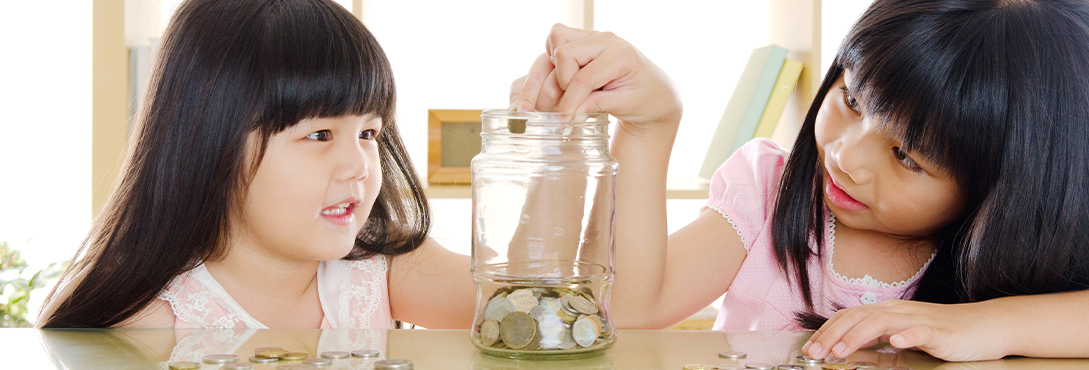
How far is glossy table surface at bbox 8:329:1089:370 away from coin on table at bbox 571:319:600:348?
0.4 inches

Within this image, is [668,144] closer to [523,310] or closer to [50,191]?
[523,310]

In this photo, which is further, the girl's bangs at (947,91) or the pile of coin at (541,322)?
the girl's bangs at (947,91)

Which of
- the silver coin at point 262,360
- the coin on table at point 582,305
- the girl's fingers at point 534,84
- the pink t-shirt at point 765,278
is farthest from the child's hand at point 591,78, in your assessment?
the pink t-shirt at point 765,278

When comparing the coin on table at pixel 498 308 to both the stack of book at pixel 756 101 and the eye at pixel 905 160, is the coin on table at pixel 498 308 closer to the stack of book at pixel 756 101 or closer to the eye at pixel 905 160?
the eye at pixel 905 160

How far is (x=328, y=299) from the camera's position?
1.02 m

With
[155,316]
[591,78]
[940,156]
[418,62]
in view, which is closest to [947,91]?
[940,156]

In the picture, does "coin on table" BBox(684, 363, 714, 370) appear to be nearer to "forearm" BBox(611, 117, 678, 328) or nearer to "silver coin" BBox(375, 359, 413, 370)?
"silver coin" BBox(375, 359, 413, 370)

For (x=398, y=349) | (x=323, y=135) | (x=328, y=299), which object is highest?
(x=323, y=135)

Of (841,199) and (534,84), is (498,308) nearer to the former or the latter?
(534,84)

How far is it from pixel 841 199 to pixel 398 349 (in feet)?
1.79

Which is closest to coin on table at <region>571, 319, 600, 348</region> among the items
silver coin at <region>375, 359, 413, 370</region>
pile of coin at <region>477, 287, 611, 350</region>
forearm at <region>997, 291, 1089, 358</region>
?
pile of coin at <region>477, 287, 611, 350</region>

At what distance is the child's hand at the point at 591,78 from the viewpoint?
0.66 meters

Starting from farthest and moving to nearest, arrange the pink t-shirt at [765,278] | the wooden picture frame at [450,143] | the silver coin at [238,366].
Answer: the wooden picture frame at [450,143], the pink t-shirt at [765,278], the silver coin at [238,366]

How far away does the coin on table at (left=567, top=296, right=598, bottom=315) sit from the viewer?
0.53m
